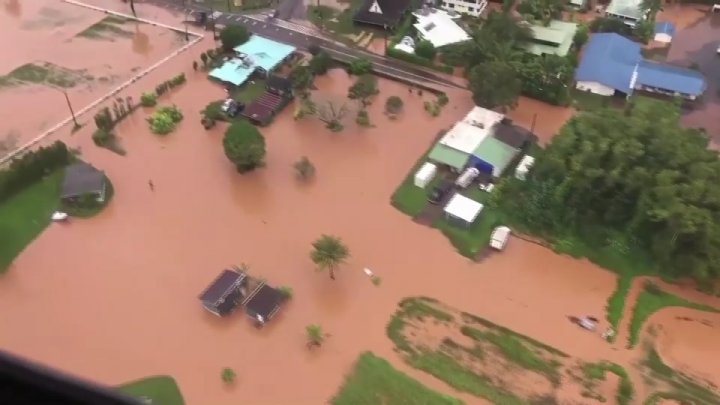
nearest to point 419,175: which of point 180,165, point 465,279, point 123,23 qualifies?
point 465,279

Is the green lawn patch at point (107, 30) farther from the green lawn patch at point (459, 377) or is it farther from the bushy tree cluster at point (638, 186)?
the green lawn patch at point (459, 377)

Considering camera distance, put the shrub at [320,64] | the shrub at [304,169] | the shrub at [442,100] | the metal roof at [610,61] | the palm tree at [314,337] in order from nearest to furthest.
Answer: the palm tree at [314,337], the shrub at [304,169], the metal roof at [610,61], the shrub at [442,100], the shrub at [320,64]

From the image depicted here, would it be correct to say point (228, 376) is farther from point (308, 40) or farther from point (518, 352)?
point (308, 40)

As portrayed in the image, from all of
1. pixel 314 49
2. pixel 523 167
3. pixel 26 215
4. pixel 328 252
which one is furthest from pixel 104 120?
pixel 523 167

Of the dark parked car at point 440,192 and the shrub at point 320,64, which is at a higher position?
the shrub at point 320,64

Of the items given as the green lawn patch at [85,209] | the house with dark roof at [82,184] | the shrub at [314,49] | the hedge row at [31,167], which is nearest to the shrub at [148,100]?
the hedge row at [31,167]

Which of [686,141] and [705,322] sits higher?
[686,141]

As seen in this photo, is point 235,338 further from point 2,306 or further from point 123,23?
point 123,23

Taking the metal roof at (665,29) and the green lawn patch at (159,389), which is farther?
the metal roof at (665,29)
